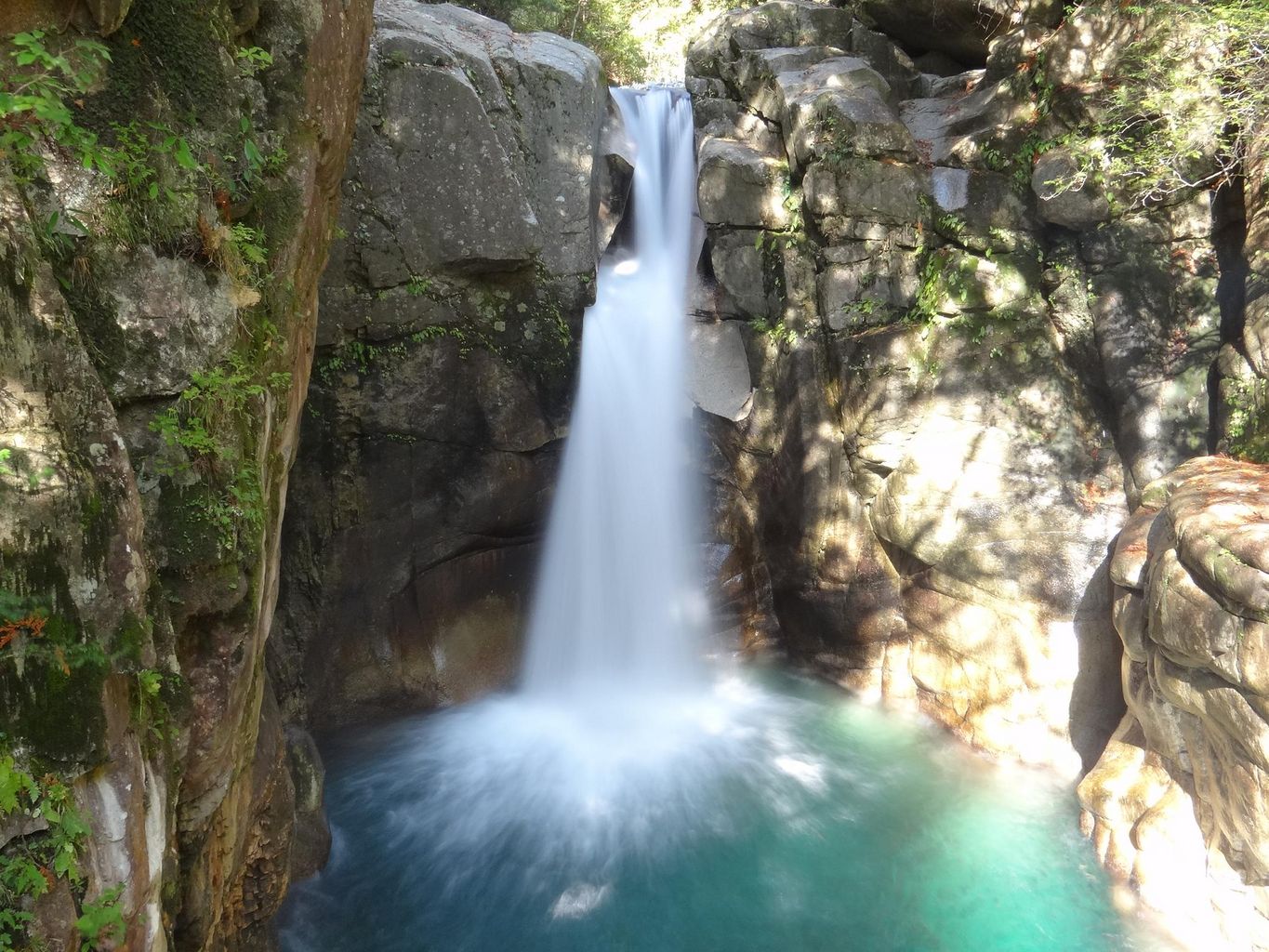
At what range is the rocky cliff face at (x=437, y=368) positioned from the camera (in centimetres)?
774

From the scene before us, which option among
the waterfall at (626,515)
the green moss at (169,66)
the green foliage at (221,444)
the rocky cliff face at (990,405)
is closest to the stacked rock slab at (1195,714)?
the rocky cliff face at (990,405)

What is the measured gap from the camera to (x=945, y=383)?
8180 millimetres

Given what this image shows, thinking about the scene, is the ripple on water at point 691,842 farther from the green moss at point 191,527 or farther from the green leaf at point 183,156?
the green leaf at point 183,156

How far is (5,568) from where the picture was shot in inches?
97.9

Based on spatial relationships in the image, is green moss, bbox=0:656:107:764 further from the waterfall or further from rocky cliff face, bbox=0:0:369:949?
the waterfall

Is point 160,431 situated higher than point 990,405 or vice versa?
point 160,431

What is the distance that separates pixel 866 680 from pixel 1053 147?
20.6 ft

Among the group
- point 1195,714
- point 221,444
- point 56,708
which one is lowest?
point 1195,714

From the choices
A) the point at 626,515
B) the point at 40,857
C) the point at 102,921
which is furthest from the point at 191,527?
the point at 626,515

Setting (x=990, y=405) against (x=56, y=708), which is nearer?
(x=56, y=708)

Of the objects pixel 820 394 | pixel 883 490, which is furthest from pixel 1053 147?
pixel 883 490

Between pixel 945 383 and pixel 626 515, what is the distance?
3.98 meters

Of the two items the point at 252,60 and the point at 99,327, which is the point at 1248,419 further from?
the point at 99,327

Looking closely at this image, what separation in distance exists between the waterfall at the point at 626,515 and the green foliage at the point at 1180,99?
4844 mm
